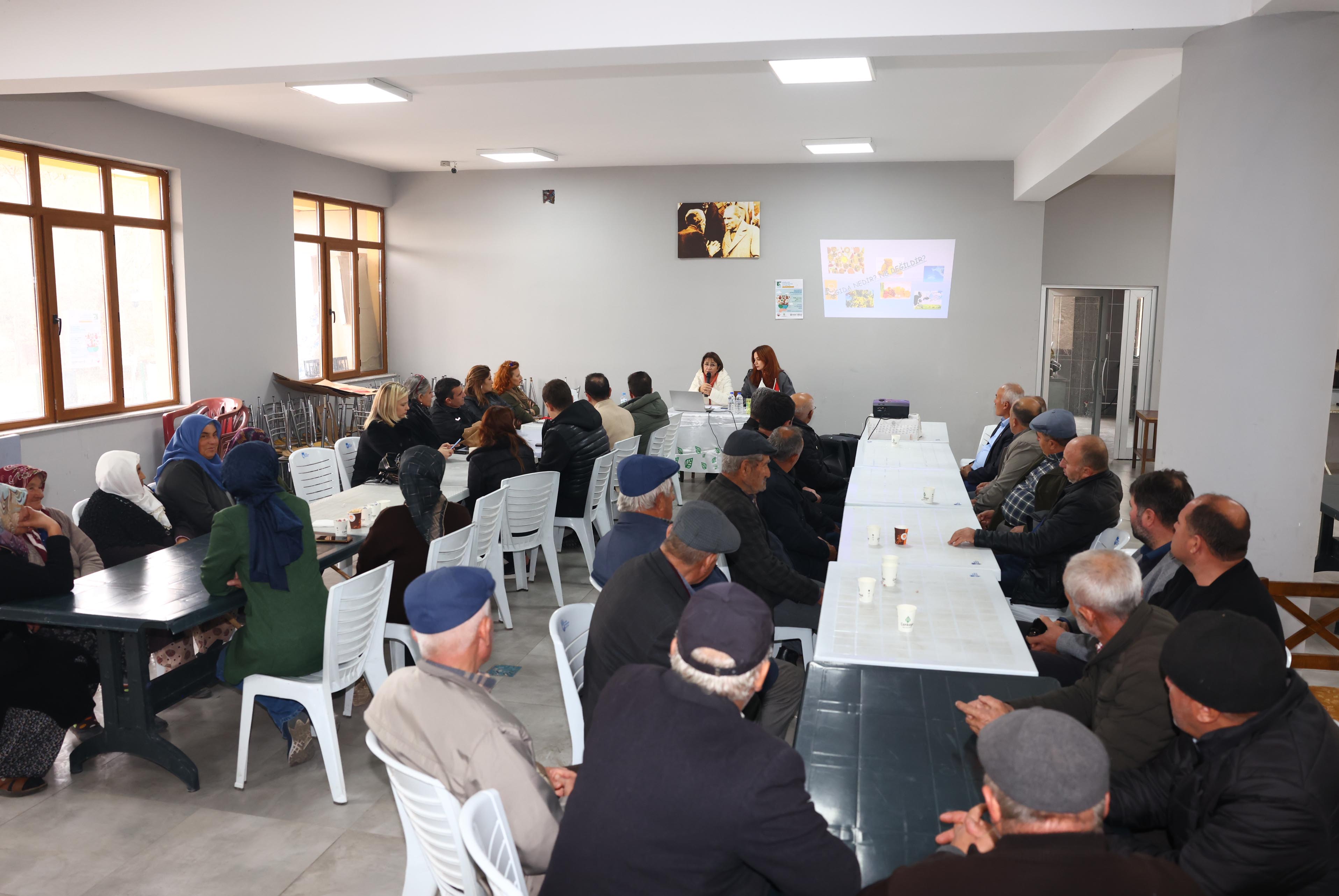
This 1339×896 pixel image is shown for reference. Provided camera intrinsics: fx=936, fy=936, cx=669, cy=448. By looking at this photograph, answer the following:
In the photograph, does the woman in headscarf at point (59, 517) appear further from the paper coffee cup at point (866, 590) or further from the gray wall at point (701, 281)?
the gray wall at point (701, 281)

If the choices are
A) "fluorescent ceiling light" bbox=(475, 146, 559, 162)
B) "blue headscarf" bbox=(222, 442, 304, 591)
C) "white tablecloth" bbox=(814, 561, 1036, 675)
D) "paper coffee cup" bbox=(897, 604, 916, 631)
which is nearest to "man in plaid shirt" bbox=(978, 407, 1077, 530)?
"white tablecloth" bbox=(814, 561, 1036, 675)

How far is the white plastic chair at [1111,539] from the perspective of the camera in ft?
13.0

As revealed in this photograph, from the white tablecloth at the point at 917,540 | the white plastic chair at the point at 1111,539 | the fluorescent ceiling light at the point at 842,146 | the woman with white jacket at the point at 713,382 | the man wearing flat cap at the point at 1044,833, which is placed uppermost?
the fluorescent ceiling light at the point at 842,146

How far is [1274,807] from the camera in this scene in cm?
180

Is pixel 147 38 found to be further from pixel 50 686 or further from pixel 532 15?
pixel 50 686

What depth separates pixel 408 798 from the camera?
2.06 meters

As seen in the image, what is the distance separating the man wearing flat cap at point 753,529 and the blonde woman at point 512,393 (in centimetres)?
441

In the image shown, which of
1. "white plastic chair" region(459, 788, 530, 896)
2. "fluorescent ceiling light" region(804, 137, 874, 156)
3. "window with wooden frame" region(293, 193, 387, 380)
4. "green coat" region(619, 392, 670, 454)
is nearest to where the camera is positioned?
"white plastic chair" region(459, 788, 530, 896)

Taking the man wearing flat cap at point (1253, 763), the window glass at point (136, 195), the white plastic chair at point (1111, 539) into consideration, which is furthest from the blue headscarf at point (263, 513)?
the window glass at point (136, 195)

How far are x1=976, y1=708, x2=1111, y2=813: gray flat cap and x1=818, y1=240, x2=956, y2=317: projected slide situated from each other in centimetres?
923

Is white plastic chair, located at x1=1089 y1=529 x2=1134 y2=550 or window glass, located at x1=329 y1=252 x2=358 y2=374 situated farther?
window glass, located at x1=329 y1=252 x2=358 y2=374

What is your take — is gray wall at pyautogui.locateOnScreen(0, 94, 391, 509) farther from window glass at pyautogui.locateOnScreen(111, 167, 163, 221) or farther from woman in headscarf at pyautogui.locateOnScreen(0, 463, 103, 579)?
woman in headscarf at pyautogui.locateOnScreen(0, 463, 103, 579)

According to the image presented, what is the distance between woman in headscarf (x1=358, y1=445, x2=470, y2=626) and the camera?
4.16 m

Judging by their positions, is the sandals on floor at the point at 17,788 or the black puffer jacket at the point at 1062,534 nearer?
the sandals on floor at the point at 17,788
